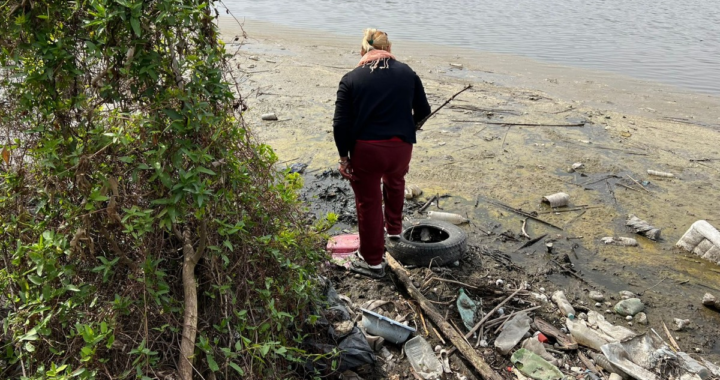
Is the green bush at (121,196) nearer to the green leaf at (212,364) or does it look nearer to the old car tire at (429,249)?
the green leaf at (212,364)

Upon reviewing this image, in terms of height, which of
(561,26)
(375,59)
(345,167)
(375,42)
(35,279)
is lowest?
(561,26)

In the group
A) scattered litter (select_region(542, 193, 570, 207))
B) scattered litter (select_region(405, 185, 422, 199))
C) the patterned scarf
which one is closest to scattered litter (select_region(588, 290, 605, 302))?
scattered litter (select_region(542, 193, 570, 207))

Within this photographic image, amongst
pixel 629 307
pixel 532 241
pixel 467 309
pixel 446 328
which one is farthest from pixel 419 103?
pixel 629 307

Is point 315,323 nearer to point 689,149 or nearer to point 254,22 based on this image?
point 689,149

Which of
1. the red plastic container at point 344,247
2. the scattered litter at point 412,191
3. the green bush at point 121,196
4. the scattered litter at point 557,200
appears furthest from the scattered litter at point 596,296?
the green bush at point 121,196

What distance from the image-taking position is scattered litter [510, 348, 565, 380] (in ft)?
11.0

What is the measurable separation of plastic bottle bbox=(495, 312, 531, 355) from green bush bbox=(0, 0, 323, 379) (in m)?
1.74

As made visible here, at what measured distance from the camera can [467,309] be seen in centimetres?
392

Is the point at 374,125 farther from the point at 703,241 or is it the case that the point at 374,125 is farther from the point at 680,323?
the point at 703,241

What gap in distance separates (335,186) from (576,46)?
11598 millimetres

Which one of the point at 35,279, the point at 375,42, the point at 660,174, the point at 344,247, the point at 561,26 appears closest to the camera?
the point at 35,279

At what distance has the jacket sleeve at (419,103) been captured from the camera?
164 inches

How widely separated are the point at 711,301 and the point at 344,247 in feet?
10.5

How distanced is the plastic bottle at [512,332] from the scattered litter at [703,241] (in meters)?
2.48
